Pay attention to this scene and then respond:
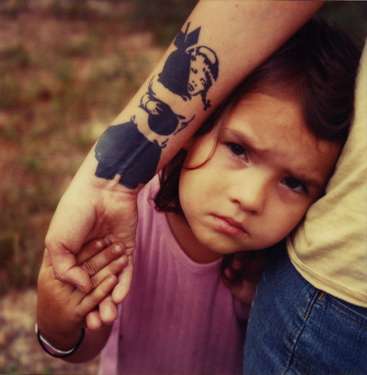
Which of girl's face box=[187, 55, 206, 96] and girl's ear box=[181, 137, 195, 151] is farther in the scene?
girl's ear box=[181, 137, 195, 151]

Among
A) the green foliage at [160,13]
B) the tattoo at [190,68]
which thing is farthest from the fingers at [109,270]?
the green foliage at [160,13]

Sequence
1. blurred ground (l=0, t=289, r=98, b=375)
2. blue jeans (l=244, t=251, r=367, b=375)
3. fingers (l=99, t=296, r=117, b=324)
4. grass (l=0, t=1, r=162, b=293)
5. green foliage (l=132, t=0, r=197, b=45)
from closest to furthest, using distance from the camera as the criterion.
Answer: blue jeans (l=244, t=251, r=367, b=375), fingers (l=99, t=296, r=117, b=324), blurred ground (l=0, t=289, r=98, b=375), grass (l=0, t=1, r=162, b=293), green foliage (l=132, t=0, r=197, b=45)

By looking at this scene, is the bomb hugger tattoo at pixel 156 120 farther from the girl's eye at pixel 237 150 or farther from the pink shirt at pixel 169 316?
the pink shirt at pixel 169 316

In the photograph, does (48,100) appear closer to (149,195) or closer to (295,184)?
(149,195)

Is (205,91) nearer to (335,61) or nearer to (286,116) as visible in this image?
(286,116)

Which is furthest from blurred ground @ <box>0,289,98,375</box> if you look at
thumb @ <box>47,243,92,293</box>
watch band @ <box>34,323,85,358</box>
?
thumb @ <box>47,243,92,293</box>

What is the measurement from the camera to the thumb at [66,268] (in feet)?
3.75

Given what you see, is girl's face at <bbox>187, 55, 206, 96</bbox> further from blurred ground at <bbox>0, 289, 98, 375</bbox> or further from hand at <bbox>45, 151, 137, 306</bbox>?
blurred ground at <bbox>0, 289, 98, 375</bbox>

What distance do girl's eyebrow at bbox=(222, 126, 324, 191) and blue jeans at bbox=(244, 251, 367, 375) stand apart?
167 millimetres

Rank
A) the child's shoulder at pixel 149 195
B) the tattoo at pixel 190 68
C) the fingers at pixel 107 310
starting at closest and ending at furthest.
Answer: the tattoo at pixel 190 68
the fingers at pixel 107 310
the child's shoulder at pixel 149 195

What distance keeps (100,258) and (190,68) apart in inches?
17.1

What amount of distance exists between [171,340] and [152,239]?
0.31 metres

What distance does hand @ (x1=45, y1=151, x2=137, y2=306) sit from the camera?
1130 millimetres

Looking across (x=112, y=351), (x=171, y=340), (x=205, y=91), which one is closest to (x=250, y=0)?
(x=205, y=91)
